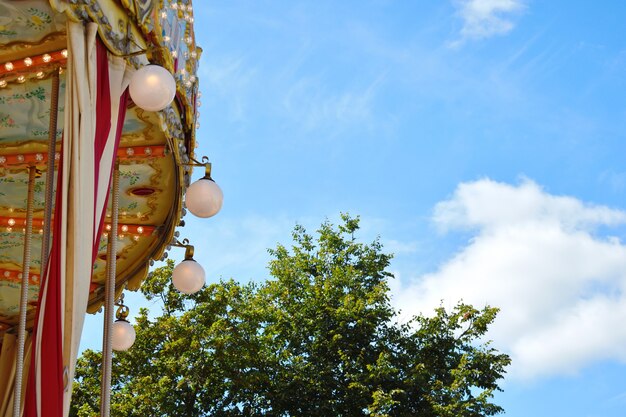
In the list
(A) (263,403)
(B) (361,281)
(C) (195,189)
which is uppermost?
(B) (361,281)

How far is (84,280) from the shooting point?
211 inches

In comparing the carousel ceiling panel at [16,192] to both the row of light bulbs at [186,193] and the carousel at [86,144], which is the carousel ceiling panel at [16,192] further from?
the row of light bulbs at [186,193]

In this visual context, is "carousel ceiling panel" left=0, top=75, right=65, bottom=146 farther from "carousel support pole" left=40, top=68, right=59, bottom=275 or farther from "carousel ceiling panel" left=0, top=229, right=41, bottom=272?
"carousel ceiling panel" left=0, top=229, right=41, bottom=272

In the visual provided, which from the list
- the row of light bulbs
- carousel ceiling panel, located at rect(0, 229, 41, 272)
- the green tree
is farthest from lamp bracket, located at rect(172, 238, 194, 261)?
the green tree

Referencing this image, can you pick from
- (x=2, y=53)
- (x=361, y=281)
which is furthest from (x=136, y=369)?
(x=2, y=53)

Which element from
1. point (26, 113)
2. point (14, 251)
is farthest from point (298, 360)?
point (26, 113)

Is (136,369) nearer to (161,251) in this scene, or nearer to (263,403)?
(263,403)

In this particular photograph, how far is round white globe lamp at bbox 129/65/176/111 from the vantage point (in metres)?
5.75

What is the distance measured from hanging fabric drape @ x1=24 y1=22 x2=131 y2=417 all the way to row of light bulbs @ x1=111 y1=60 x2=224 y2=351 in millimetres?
270

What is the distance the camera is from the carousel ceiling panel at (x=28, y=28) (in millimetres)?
5492

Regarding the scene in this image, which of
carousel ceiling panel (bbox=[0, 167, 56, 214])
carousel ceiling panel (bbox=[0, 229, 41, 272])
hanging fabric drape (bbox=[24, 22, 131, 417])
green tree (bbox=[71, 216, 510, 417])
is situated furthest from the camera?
green tree (bbox=[71, 216, 510, 417])

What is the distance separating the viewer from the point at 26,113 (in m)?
7.25

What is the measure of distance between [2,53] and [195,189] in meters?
1.68

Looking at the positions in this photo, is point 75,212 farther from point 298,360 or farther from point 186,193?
point 298,360
